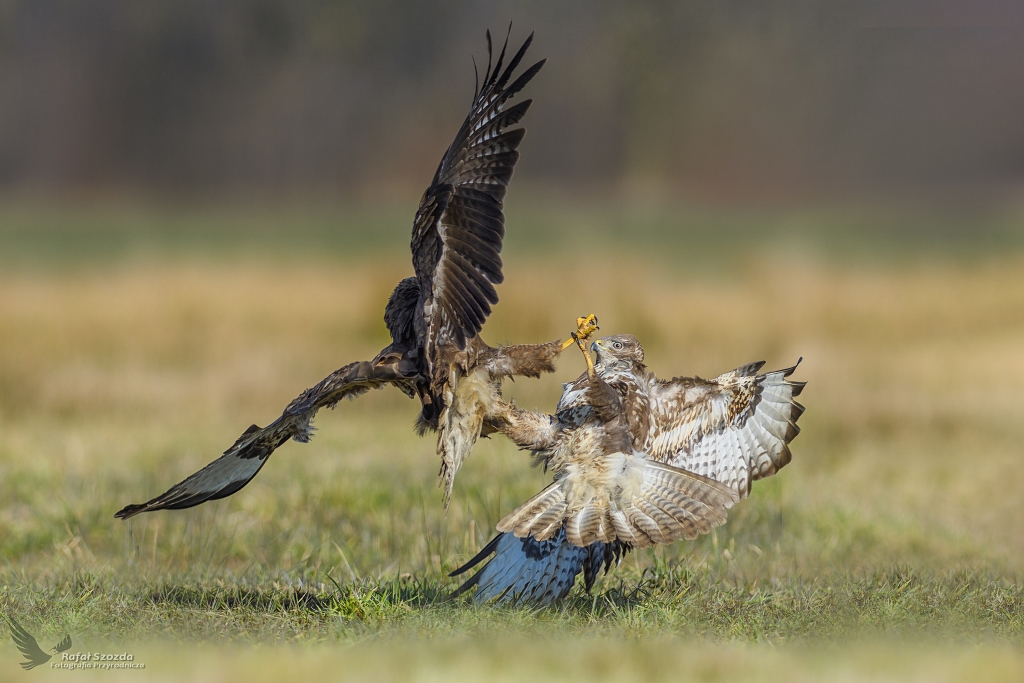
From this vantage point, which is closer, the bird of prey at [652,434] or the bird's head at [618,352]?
the bird of prey at [652,434]

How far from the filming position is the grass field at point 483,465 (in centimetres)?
421

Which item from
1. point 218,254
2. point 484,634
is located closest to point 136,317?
point 218,254

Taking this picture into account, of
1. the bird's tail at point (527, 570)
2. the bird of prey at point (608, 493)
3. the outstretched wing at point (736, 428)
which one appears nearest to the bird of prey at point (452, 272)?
the bird of prey at point (608, 493)

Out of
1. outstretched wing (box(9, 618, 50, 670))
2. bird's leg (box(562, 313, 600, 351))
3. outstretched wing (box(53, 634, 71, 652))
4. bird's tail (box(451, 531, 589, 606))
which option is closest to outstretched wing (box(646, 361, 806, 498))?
bird's leg (box(562, 313, 600, 351))

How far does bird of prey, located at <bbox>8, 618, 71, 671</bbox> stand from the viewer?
3.94m

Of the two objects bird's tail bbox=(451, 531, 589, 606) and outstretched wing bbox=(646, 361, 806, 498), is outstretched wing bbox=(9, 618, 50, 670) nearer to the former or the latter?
bird's tail bbox=(451, 531, 589, 606)

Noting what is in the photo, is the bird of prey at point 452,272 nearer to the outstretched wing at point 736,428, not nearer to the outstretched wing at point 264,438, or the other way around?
the outstretched wing at point 264,438

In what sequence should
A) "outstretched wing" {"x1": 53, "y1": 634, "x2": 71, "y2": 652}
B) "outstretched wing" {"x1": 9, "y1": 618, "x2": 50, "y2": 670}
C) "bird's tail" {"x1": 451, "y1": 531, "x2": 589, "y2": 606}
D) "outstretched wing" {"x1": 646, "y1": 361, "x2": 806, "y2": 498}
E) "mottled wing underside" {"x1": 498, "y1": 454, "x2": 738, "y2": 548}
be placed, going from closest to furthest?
A: "outstretched wing" {"x1": 9, "y1": 618, "x2": 50, "y2": 670} < "outstretched wing" {"x1": 53, "y1": 634, "x2": 71, "y2": 652} < "mottled wing underside" {"x1": 498, "y1": 454, "x2": 738, "y2": 548} < "bird's tail" {"x1": 451, "y1": 531, "x2": 589, "y2": 606} < "outstretched wing" {"x1": 646, "y1": 361, "x2": 806, "y2": 498}

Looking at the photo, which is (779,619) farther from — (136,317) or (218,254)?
(218,254)

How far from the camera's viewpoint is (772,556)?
5.96m

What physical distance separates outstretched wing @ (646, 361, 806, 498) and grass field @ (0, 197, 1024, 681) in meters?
0.48

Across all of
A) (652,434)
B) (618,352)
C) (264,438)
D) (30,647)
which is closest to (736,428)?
(652,434)

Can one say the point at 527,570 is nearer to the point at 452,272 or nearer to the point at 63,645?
the point at 452,272

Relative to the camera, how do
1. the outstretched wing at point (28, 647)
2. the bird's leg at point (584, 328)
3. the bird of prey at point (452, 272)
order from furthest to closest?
the bird's leg at point (584, 328), the bird of prey at point (452, 272), the outstretched wing at point (28, 647)
